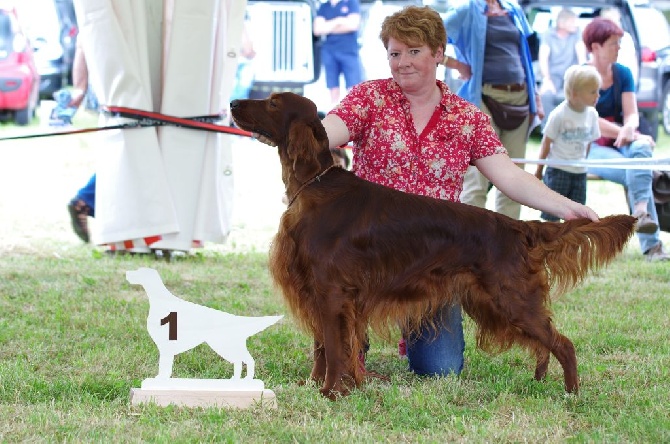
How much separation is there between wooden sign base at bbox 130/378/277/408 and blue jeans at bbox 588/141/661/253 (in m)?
→ 4.32

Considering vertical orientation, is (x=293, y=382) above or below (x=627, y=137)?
below

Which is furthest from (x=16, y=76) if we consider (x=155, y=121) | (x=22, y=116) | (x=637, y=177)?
(x=637, y=177)

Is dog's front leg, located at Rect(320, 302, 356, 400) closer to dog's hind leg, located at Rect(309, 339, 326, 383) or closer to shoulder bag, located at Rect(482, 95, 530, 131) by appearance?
dog's hind leg, located at Rect(309, 339, 326, 383)

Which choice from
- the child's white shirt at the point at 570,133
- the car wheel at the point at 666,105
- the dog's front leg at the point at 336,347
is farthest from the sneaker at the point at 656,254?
the car wheel at the point at 666,105

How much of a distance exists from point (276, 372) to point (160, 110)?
2.81m

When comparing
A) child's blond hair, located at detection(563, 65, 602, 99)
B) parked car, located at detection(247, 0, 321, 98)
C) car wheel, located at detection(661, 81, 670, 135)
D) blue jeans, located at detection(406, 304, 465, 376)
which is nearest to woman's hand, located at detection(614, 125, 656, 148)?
child's blond hair, located at detection(563, 65, 602, 99)

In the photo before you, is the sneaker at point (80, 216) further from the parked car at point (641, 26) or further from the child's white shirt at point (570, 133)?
the parked car at point (641, 26)

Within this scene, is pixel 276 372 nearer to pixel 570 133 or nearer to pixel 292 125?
pixel 292 125

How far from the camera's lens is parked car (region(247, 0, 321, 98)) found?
14.5 meters

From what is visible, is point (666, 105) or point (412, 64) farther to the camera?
point (666, 105)

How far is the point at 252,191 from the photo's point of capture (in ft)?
31.9

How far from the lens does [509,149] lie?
21.1 feet

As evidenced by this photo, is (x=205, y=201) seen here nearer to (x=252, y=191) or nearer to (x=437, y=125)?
(x=437, y=125)

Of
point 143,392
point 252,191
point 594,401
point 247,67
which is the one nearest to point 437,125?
point 594,401
